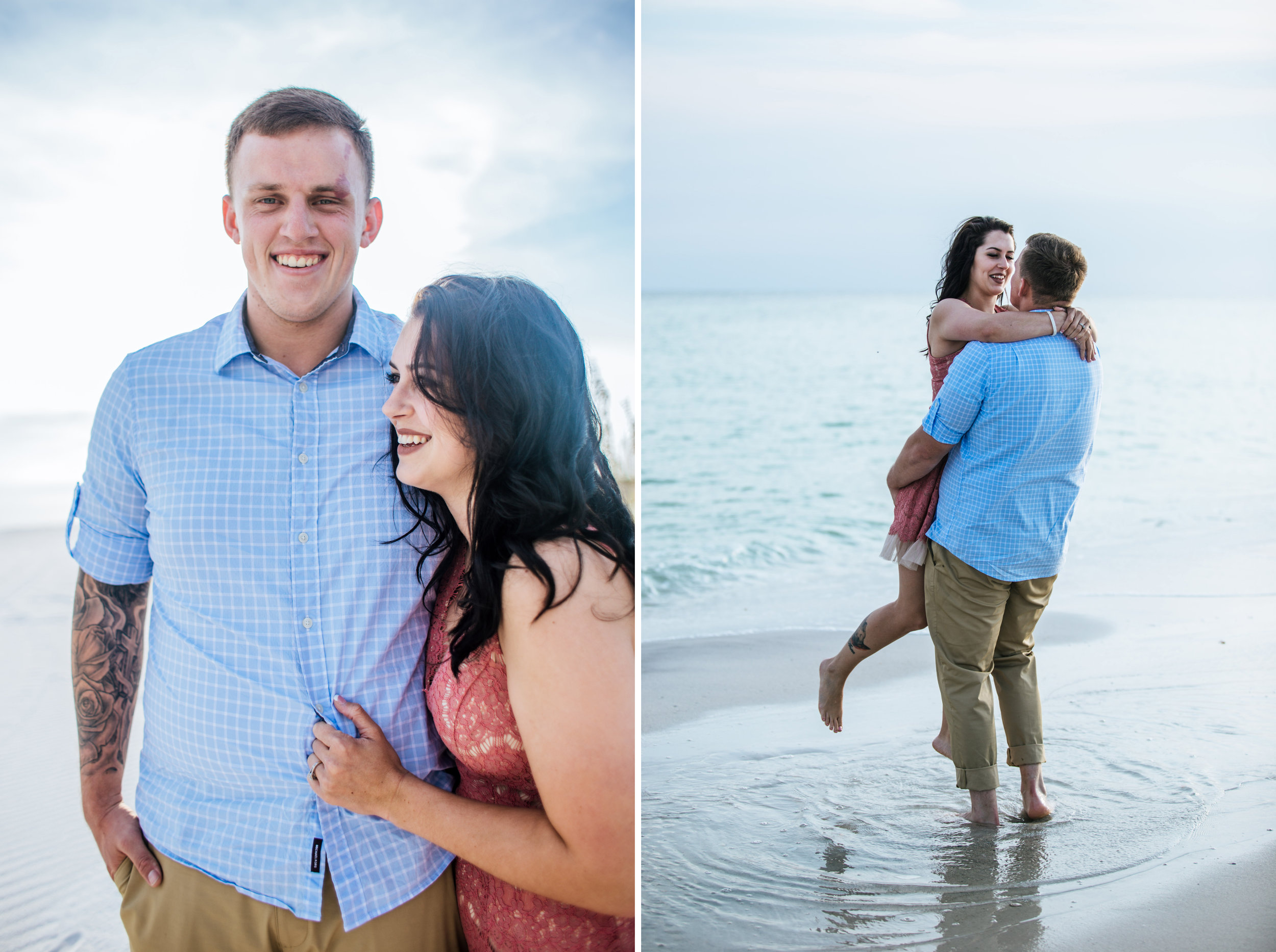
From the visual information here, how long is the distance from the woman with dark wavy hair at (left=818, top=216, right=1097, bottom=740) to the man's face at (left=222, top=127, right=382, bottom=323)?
2095 millimetres

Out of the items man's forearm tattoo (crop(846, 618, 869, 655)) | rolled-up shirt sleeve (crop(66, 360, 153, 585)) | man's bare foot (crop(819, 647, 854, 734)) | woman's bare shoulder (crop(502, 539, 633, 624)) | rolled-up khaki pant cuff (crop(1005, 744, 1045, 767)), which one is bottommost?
rolled-up khaki pant cuff (crop(1005, 744, 1045, 767))

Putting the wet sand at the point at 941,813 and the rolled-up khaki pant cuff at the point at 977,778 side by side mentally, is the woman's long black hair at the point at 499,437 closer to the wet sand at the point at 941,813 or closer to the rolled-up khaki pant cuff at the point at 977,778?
the wet sand at the point at 941,813

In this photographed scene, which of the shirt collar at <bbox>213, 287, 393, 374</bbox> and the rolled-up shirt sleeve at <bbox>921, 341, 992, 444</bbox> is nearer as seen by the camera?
the shirt collar at <bbox>213, 287, 393, 374</bbox>

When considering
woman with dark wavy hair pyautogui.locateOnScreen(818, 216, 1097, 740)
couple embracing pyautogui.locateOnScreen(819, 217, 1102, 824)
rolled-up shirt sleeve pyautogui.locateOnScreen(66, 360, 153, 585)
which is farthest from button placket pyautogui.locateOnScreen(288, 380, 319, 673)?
woman with dark wavy hair pyautogui.locateOnScreen(818, 216, 1097, 740)

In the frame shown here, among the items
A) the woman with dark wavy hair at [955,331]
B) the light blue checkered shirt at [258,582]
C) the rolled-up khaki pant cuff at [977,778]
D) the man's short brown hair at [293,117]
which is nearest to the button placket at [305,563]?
the light blue checkered shirt at [258,582]

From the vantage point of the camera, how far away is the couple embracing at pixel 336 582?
167 centimetres

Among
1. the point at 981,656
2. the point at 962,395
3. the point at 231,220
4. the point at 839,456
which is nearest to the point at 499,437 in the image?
the point at 231,220

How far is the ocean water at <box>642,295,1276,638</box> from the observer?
24.7ft

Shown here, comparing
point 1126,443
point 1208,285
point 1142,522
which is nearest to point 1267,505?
point 1142,522

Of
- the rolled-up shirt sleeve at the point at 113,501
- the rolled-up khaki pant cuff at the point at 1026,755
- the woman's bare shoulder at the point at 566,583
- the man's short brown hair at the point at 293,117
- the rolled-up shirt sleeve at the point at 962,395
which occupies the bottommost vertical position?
the rolled-up khaki pant cuff at the point at 1026,755

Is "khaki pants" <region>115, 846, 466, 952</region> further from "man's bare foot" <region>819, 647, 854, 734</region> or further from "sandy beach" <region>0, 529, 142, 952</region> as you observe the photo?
"man's bare foot" <region>819, 647, 854, 734</region>

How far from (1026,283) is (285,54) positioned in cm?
227

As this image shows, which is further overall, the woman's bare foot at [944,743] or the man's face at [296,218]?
the woman's bare foot at [944,743]

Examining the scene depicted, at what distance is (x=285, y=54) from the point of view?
5.90 ft
